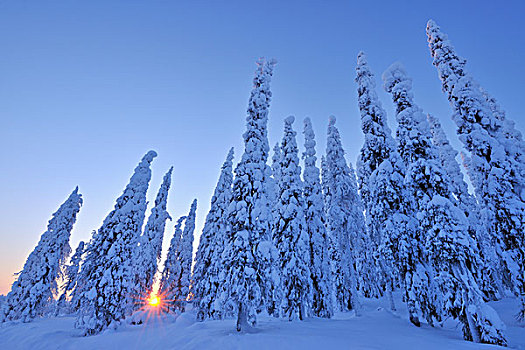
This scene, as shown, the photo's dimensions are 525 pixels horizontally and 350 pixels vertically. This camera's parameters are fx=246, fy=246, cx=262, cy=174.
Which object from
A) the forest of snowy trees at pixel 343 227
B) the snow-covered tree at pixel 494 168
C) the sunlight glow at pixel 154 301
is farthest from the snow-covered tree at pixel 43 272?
the snow-covered tree at pixel 494 168

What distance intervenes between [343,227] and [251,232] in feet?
40.1

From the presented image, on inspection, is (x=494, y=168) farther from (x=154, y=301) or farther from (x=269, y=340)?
(x=154, y=301)

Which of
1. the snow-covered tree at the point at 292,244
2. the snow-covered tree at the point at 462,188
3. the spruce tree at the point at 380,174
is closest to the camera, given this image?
the spruce tree at the point at 380,174

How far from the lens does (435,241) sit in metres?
10.8

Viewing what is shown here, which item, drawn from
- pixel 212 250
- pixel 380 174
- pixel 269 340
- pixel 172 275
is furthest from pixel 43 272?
pixel 380 174

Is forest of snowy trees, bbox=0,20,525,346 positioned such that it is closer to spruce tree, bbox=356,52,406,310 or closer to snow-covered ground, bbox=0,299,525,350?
spruce tree, bbox=356,52,406,310

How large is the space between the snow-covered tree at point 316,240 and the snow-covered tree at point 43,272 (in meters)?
24.3

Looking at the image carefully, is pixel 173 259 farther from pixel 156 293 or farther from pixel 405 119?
pixel 405 119

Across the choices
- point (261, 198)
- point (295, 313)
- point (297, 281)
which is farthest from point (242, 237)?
point (295, 313)

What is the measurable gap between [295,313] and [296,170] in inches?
401

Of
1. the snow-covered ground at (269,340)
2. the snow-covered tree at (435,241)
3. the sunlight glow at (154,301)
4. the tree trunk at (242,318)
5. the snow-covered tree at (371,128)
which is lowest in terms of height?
the sunlight glow at (154,301)

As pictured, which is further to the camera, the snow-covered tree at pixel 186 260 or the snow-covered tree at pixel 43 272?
the snow-covered tree at pixel 186 260

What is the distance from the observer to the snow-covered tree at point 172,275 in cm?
3158

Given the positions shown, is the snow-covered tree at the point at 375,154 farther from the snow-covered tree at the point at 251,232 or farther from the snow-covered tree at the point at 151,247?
the snow-covered tree at the point at 151,247
